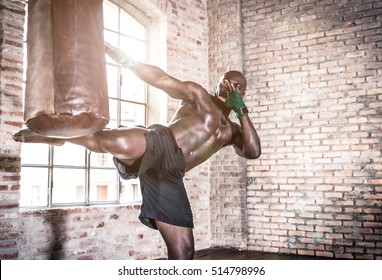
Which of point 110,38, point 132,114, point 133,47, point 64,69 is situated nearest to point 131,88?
point 132,114

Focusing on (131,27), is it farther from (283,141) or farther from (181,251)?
(181,251)

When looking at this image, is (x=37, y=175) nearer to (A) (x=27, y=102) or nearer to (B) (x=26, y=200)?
(B) (x=26, y=200)

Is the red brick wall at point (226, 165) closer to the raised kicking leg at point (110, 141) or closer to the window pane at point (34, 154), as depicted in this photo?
the window pane at point (34, 154)

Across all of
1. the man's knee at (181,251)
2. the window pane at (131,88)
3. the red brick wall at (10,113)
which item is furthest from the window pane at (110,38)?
the man's knee at (181,251)

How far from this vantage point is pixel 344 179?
4.65 m

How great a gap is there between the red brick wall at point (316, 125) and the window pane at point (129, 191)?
4.66 ft

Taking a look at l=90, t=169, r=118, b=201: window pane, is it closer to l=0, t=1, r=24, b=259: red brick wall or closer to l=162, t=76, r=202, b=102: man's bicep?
l=0, t=1, r=24, b=259: red brick wall

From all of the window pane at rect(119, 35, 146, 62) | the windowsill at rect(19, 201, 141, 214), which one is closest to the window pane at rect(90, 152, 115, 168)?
the windowsill at rect(19, 201, 141, 214)

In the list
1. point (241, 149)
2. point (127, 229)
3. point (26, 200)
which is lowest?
point (127, 229)

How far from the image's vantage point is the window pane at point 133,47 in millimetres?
4867

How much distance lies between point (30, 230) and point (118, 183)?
4.10 feet

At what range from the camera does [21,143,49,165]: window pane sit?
3.87 m

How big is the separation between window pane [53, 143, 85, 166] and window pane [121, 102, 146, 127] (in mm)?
673

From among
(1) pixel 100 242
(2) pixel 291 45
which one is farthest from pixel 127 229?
(2) pixel 291 45
